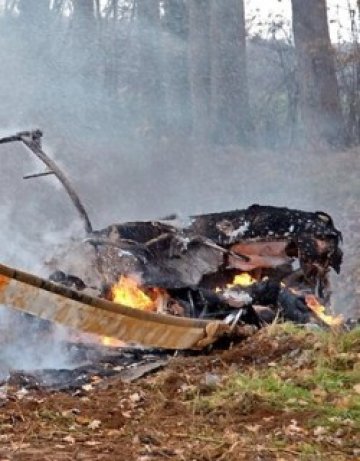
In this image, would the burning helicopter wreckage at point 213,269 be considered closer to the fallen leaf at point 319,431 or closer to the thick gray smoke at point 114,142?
the fallen leaf at point 319,431

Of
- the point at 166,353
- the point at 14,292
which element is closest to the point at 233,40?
the point at 166,353

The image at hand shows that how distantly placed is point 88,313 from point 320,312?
142 inches

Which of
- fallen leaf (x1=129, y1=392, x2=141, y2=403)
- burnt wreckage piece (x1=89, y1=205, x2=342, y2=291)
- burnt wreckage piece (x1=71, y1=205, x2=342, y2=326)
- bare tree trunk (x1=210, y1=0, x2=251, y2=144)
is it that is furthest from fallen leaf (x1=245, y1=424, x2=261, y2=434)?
bare tree trunk (x1=210, y1=0, x2=251, y2=144)

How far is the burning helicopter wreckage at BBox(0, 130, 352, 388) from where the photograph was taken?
826 cm

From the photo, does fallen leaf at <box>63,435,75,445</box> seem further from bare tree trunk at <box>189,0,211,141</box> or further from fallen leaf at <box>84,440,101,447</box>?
bare tree trunk at <box>189,0,211,141</box>

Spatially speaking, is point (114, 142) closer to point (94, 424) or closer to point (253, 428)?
point (94, 424)

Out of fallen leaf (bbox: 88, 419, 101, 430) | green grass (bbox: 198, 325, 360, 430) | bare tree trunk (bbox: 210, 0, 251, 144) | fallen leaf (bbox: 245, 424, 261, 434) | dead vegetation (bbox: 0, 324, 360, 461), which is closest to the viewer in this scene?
dead vegetation (bbox: 0, 324, 360, 461)

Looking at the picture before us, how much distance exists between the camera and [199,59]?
20.7 meters

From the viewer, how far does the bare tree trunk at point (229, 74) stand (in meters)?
20.0

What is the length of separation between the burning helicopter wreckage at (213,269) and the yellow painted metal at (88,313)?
7 centimetres

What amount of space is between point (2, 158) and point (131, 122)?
3805mm

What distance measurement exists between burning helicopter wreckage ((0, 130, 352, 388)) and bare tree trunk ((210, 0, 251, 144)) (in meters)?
10.6

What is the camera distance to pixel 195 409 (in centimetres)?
546

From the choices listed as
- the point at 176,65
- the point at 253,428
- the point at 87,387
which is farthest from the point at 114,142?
the point at 253,428
